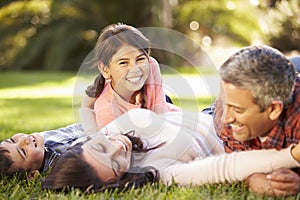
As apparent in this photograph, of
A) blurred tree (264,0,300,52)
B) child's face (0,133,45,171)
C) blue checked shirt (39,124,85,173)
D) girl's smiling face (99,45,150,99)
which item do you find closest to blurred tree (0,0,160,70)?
blurred tree (264,0,300,52)

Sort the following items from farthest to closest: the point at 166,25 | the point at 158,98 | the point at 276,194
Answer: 1. the point at 166,25
2. the point at 158,98
3. the point at 276,194

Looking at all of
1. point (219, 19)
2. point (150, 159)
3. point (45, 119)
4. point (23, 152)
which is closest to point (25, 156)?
point (23, 152)

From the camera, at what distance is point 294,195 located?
80.5 inches

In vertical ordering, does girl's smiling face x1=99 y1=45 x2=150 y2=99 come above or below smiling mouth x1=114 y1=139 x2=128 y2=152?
above

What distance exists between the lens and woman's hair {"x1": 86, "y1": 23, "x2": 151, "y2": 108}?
2.60 m

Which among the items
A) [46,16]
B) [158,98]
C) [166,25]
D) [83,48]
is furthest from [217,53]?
[158,98]

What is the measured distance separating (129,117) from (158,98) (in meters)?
0.33

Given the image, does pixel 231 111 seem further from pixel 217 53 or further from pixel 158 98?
pixel 217 53

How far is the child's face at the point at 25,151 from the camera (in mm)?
2438

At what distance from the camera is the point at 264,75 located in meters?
1.96

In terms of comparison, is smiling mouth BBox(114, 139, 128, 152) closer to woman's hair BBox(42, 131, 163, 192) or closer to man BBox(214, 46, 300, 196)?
woman's hair BBox(42, 131, 163, 192)

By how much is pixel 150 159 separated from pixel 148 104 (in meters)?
0.44

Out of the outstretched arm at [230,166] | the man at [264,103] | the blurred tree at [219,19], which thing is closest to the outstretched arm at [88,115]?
the outstretched arm at [230,166]

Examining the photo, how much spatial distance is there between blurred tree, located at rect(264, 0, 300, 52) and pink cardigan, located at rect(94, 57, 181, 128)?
8.58 m
